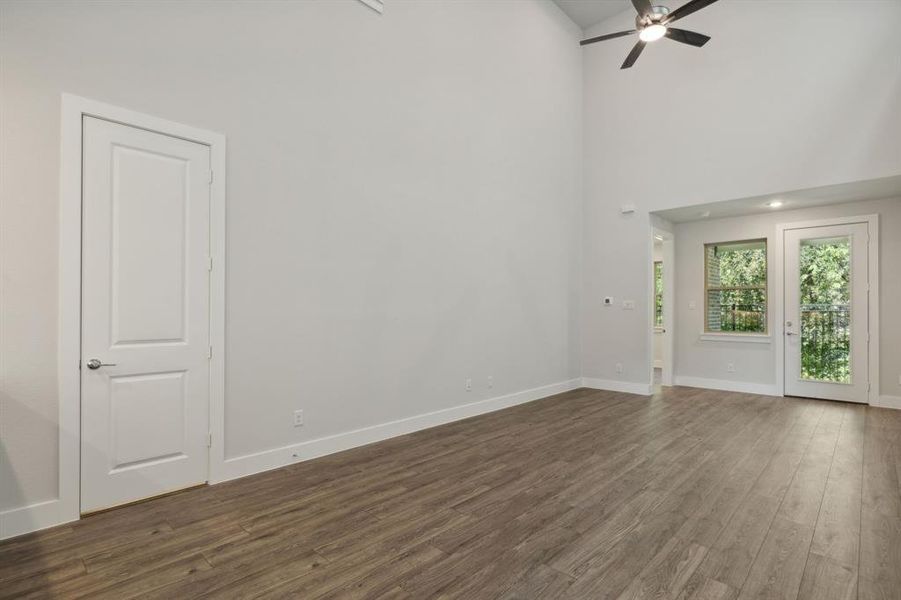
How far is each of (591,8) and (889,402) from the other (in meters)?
6.85

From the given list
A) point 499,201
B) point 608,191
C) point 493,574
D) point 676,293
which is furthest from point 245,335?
point 676,293

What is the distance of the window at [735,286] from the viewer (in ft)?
21.3

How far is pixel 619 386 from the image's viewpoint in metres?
6.55

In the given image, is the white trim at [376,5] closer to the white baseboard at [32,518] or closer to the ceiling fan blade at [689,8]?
the ceiling fan blade at [689,8]

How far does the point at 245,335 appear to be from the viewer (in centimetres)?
329

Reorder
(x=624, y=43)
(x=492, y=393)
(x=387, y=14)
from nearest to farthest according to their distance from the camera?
(x=387, y=14) < (x=492, y=393) < (x=624, y=43)

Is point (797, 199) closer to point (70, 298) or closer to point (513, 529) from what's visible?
point (513, 529)

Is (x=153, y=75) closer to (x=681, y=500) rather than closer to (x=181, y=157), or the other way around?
(x=181, y=157)

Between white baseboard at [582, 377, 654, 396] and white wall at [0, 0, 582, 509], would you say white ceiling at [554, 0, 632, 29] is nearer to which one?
white wall at [0, 0, 582, 509]

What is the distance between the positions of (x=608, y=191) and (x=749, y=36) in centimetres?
252

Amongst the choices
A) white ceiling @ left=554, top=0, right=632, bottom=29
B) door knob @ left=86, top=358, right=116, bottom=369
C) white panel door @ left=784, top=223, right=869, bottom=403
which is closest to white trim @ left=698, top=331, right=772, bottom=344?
white panel door @ left=784, top=223, right=869, bottom=403

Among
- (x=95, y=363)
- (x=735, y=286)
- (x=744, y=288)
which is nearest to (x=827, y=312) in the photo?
(x=744, y=288)

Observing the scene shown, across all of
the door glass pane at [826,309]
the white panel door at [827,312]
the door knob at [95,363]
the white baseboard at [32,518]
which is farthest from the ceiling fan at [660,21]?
the white baseboard at [32,518]

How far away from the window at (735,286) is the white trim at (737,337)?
0.08 meters
